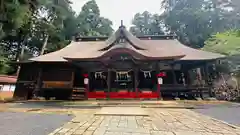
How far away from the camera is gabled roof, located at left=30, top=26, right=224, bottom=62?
40.4ft

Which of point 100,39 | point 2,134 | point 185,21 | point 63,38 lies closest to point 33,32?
point 63,38

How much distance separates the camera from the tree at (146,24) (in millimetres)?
36656

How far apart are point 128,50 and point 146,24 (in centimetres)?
3276

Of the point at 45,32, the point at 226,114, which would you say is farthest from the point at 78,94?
the point at 45,32

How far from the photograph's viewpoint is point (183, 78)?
1506 cm

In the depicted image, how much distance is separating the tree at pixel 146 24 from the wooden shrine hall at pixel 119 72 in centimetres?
2114

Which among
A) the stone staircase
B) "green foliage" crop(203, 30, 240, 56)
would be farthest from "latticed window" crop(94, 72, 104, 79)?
"green foliage" crop(203, 30, 240, 56)

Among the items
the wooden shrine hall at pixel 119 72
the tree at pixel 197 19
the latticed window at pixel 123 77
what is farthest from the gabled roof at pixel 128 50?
the tree at pixel 197 19

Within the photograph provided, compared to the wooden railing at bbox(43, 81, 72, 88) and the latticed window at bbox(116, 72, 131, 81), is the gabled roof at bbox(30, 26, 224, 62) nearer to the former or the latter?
the wooden railing at bbox(43, 81, 72, 88)

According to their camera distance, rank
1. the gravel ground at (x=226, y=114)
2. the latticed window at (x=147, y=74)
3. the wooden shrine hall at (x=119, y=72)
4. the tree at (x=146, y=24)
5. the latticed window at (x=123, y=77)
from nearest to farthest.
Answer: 1. the gravel ground at (x=226, y=114)
2. the wooden shrine hall at (x=119, y=72)
3. the latticed window at (x=147, y=74)
4. the latticed window at (x=123, y=77)
5. the tree at (x=146, y=24)

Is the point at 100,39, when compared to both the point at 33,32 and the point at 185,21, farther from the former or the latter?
the point at 185,21

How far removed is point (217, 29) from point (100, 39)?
18.9 meters

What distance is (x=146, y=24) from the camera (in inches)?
1715

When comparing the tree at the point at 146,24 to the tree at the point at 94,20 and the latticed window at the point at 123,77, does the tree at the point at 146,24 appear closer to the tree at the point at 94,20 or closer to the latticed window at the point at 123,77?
the tree at the point at 94,20
